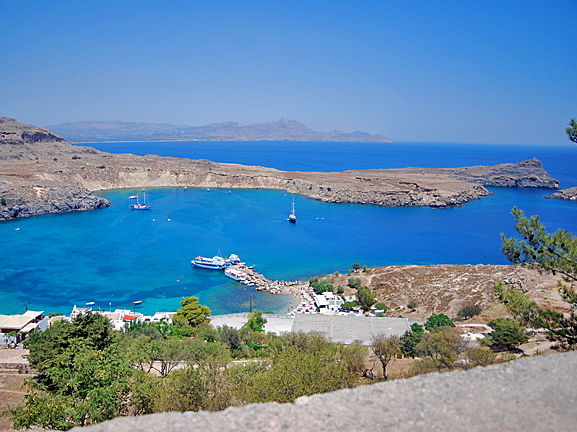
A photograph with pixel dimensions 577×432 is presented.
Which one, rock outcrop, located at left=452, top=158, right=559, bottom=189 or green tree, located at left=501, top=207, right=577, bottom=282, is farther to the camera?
rock outcrop, located at left=452, top=158, right=559, bottom=189

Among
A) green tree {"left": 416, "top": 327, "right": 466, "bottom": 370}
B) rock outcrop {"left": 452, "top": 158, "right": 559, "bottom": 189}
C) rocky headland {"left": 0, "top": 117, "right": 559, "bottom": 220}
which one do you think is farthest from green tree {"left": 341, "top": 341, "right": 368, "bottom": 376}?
rock outcrop {"left": 452, "top": 158, "right": 559, "bottom": 189}

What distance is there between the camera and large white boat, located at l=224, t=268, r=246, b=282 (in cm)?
3809

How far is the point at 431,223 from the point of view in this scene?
65625 millimetres

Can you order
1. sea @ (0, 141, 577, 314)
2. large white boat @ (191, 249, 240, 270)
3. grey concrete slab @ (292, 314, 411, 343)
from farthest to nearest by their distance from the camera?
large white boat @ (191, 249, 240, 270)
sea @ (0, 141, 577, 314)
grey concrete slab @ (292, 314, 411, 343)

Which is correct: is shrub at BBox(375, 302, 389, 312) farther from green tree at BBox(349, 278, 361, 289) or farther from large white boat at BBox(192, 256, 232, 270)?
large white boat at BBox(192, 256, 232, 270)

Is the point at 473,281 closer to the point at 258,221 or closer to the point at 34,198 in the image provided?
the point at 258,221

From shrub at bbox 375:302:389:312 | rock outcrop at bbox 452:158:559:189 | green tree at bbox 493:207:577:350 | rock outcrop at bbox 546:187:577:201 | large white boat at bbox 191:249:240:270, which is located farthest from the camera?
rock outcrop at bbox 452:158:559:189

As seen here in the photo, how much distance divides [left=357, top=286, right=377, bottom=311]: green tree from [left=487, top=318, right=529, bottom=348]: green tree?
1113 cm

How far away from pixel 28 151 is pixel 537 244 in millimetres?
130800

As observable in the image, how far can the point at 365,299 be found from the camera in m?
30.3

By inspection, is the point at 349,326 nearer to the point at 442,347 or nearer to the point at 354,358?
the point at 442,347

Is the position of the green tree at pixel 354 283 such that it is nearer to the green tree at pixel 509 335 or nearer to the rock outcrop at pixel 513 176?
the green tree at pixel 509 335

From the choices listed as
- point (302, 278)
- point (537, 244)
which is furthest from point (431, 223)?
point (537, 244)

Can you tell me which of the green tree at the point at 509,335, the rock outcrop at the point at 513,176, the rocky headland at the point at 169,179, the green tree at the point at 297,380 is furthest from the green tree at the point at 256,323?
the rock outcrop at the point at 513,176
